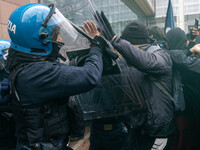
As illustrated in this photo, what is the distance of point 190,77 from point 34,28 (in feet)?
5.92

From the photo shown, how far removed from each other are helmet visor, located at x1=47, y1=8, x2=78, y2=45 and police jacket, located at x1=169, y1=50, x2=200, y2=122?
1.21 metres

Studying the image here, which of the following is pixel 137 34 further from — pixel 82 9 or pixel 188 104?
pixel 188 104

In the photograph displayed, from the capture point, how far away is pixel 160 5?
13648mm

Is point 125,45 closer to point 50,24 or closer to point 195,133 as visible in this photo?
point 50,24

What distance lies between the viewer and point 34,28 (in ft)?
4.42

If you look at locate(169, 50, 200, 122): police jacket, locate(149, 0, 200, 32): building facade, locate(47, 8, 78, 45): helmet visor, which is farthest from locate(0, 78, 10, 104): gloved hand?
locate(149, 0, 200, 32): building facade

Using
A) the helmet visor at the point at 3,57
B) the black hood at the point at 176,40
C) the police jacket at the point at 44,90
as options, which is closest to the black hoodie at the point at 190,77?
the black hood at the point at 176,40

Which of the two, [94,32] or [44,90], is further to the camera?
[94,32]

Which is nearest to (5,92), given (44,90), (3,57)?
(44,90)

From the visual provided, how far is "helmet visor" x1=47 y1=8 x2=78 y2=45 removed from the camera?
140cm

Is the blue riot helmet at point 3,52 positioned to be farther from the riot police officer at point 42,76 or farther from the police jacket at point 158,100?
the police jacket at point 158,100

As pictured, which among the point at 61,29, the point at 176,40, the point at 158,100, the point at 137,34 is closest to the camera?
the point at 61,29

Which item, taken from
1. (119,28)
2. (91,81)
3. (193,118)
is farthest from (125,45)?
(119,28)

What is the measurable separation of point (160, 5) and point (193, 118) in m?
13.2
